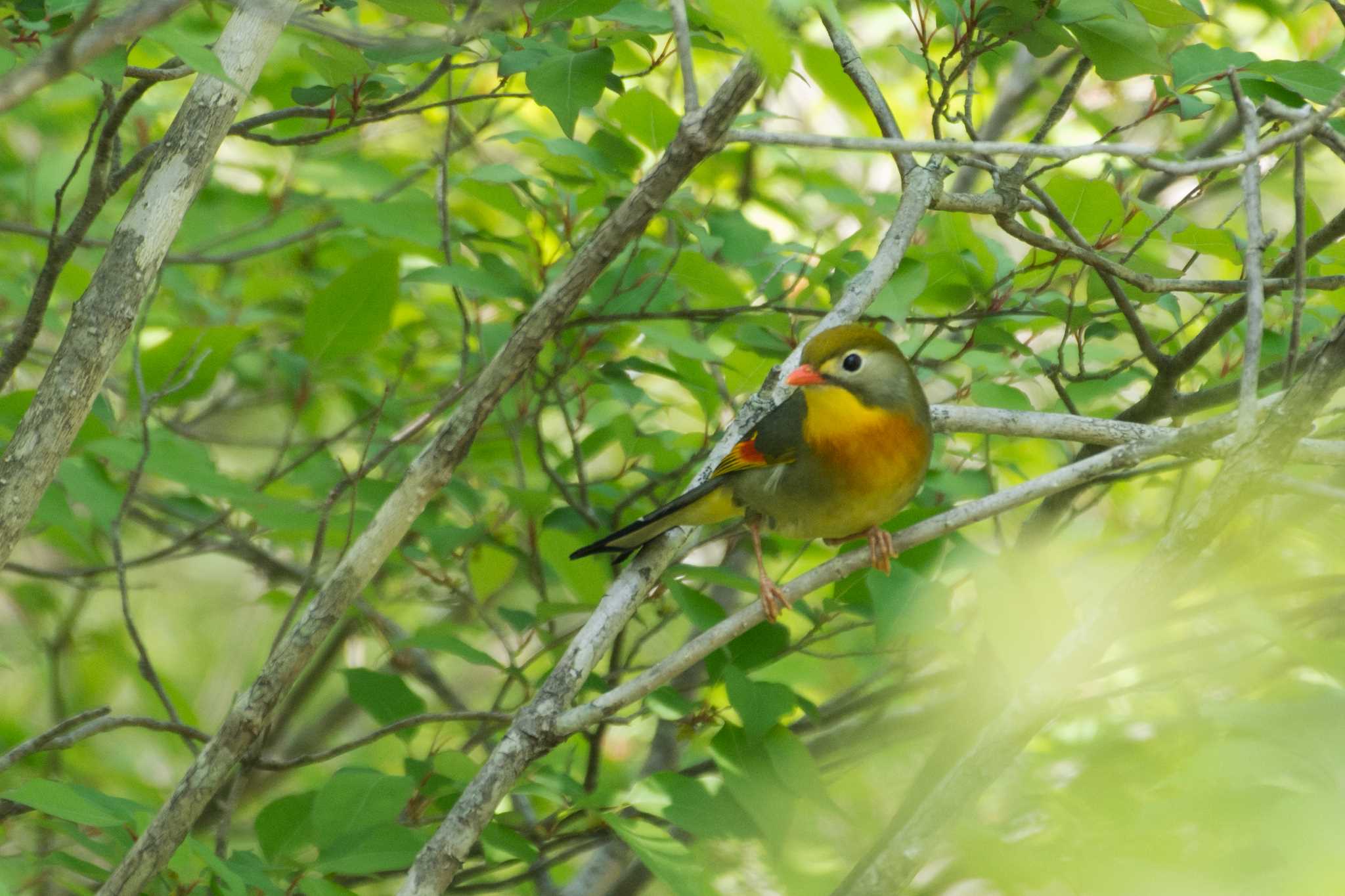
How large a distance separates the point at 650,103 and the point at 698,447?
151 centimetres

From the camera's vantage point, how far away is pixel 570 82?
303cm

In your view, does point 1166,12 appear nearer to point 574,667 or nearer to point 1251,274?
point 1251,274

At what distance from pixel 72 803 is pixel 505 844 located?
1065mm

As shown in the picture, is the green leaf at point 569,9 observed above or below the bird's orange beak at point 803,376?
above

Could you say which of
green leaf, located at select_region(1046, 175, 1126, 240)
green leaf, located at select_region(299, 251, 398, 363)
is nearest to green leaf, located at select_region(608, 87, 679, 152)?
green leaf, located at select_region(299, 251, 398, 363)

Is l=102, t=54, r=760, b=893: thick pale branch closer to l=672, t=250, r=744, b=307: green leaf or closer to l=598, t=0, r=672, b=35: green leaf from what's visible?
l=598, t=0, r=672, b=35: green leaf

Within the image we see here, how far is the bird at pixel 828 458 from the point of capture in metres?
3.66

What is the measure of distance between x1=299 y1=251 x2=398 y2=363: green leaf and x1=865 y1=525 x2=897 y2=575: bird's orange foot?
1898 millimetres

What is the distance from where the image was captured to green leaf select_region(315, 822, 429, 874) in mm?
2809

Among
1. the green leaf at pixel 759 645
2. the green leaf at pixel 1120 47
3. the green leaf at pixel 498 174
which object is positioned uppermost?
the green leaf at pixel 498 174

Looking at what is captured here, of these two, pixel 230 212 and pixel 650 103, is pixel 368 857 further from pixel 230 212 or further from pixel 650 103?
pixel 230 212

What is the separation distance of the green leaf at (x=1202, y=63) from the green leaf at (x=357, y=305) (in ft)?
8.31

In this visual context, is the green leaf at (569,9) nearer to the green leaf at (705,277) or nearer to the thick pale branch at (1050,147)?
the thick pale branch at (1050,147)

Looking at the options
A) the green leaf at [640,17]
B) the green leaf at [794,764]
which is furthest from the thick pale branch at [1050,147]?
the green leaf at [794,764]
